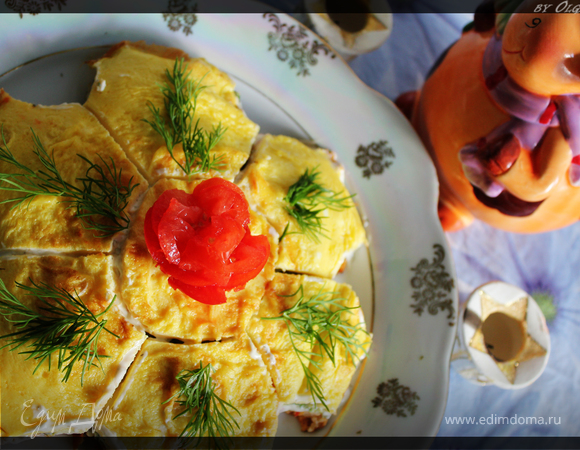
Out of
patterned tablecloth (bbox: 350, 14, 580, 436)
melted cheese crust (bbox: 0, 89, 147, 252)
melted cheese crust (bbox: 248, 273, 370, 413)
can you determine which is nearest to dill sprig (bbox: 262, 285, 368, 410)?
melted cheese crust (bbox: 248, 273, 370, 413)

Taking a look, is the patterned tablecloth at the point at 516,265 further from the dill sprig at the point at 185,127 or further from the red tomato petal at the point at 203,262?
the red tomato petal at the point at 203,262

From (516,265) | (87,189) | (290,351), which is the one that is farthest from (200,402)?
(516,265)

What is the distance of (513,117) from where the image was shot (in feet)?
6.96

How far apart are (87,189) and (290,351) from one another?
50.2 inches

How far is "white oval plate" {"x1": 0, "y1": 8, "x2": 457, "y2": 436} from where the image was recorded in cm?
264

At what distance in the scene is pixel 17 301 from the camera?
5.93ft

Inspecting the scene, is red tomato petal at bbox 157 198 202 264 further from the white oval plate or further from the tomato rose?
the white oval plate

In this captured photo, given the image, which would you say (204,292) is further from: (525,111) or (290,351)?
(525,111)

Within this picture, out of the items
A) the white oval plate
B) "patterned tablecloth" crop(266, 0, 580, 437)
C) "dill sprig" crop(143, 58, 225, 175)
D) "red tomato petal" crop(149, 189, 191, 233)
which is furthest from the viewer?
"patterned tablecloth" crop(266, 0, 580, 437)

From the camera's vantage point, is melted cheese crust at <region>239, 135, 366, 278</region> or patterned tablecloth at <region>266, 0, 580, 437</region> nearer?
melted cheese crust at <region>239, 135, 366, 278</region>

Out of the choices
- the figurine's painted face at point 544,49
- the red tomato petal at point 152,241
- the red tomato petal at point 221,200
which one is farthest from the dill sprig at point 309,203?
the figurine's painted face at point 544,49

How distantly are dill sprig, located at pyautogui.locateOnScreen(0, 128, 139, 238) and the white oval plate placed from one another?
80 centimetres

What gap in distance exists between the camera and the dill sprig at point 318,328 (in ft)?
7.16

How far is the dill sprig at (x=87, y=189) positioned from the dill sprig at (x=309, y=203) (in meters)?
0.82
